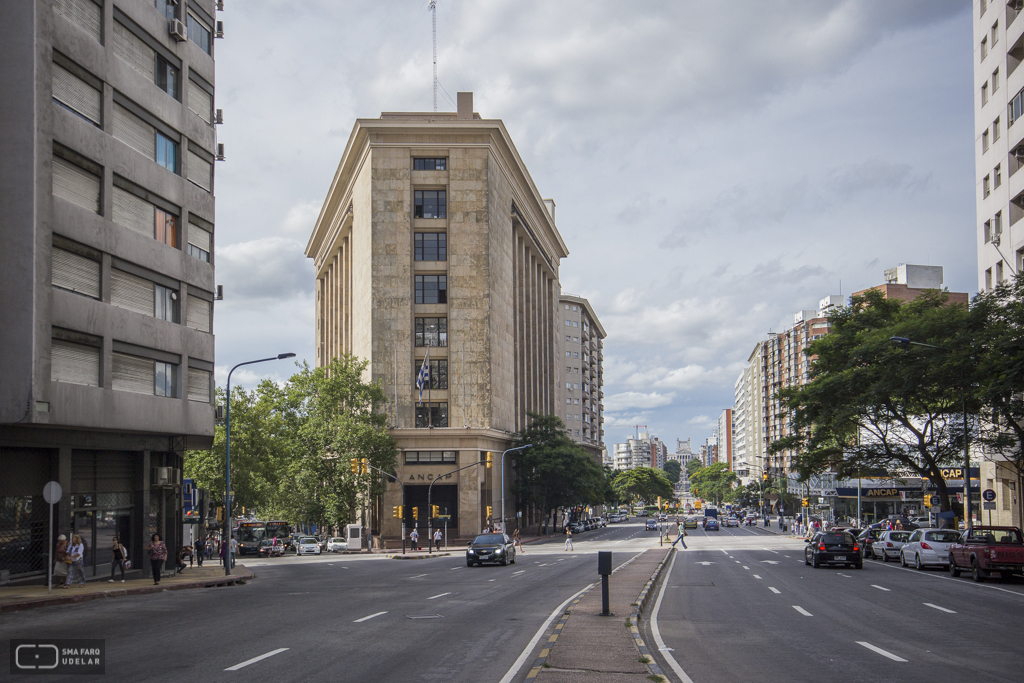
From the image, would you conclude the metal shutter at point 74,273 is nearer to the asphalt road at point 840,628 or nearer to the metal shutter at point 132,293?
the metal shutter at point 132,293

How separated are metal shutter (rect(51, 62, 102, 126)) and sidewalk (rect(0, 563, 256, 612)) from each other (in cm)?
1541

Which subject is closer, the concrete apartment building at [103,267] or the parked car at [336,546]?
the concrete apartment building at [103,267]

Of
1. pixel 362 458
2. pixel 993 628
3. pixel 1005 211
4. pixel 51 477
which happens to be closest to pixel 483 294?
pixel 362 458

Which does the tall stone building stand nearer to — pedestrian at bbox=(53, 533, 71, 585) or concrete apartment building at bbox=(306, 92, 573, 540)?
concrete apartment building at bbox=(306, 92, 573, 540)

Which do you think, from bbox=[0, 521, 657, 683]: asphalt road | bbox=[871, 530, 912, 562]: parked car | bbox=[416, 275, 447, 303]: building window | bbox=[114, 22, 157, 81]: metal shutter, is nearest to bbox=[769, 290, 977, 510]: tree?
bbox=[871, 530, 912, 562]: parked car

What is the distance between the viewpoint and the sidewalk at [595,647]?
36.9ft

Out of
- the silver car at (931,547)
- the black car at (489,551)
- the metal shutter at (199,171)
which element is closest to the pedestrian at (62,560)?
the metal shutter at (199,171)

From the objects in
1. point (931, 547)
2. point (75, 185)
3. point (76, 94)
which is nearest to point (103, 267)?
point (75, 185)

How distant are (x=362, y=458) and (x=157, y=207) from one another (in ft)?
116

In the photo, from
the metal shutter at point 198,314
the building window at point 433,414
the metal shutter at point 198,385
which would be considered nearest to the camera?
the metal shutter at point 198,385

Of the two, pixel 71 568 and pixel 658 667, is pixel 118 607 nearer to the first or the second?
pixel 71 568

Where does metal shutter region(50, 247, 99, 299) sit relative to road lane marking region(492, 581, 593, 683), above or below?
→ above

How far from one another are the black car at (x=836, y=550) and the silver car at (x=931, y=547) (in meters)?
2.14

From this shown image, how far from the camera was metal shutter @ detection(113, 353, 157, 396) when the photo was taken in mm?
30336
